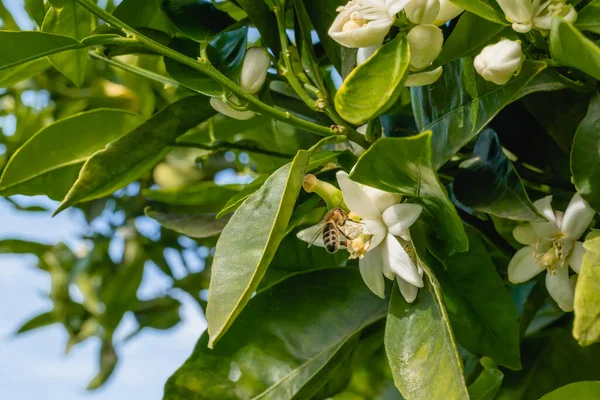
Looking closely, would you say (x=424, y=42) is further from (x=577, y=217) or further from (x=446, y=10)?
(x=577, y=217)

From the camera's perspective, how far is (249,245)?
1.15 feet

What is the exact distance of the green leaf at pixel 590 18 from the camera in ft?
1.19

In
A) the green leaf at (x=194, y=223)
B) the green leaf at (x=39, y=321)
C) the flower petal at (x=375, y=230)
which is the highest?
the flower petal at (x=375, y=230)

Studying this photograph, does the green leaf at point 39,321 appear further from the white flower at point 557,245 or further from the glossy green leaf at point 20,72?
the white flower at point 557,245

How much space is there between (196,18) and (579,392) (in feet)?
1.03

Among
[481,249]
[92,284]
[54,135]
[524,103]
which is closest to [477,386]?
[481,249]

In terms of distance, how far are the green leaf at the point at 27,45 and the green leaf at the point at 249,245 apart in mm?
165

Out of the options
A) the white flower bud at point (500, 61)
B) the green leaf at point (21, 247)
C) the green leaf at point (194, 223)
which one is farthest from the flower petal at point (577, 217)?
the green leaf at point (21, 247)

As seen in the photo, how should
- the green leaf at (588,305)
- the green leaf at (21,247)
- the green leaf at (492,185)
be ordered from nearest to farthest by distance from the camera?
the green leaf at (588,305)
the green leaf at (492,185)
the green leaf at (21,247)

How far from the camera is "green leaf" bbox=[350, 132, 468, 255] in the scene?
34 centimetres

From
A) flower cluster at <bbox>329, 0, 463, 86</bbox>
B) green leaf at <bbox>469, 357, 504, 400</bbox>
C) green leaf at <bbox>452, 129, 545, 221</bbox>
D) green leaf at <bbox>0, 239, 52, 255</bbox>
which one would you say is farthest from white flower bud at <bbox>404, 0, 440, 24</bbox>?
green leaf at <bbox>0, 239, 52, 255</bbox>

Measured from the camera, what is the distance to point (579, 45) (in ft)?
1.02

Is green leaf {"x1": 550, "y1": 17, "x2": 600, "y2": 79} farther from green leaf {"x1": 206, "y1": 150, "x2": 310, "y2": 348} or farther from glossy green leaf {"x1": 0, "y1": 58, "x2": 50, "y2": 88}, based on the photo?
glossy green leaf {"x1": 0, "y1": 58, "x2": 50, "y2": 88}

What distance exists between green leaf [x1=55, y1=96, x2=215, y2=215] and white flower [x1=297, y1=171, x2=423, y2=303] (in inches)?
6.5
